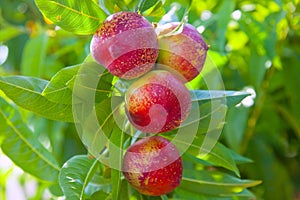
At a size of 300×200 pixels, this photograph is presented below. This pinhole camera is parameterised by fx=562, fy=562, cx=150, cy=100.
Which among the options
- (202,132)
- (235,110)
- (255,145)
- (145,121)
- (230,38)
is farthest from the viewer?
(255,145)

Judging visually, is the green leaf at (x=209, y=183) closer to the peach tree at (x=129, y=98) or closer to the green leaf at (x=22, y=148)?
the peach tree at (x=129, y=98)

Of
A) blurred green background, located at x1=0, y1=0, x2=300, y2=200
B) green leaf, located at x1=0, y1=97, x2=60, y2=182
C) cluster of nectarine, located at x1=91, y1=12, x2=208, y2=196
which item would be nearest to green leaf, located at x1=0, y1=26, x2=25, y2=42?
blurred green background, located at x1=0, y1=0, x2=300, y2=200

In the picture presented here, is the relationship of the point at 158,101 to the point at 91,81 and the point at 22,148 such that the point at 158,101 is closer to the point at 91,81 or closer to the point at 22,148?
the point at 91,81

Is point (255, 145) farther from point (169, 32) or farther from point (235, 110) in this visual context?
point (169, 32)

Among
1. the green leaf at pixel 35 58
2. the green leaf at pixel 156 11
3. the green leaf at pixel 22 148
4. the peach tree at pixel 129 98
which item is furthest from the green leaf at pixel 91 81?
the green leaf at pixel 35 58

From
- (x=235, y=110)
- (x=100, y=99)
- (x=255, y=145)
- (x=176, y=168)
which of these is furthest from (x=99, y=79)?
(x=255, y=145)

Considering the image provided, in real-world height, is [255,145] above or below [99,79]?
below
